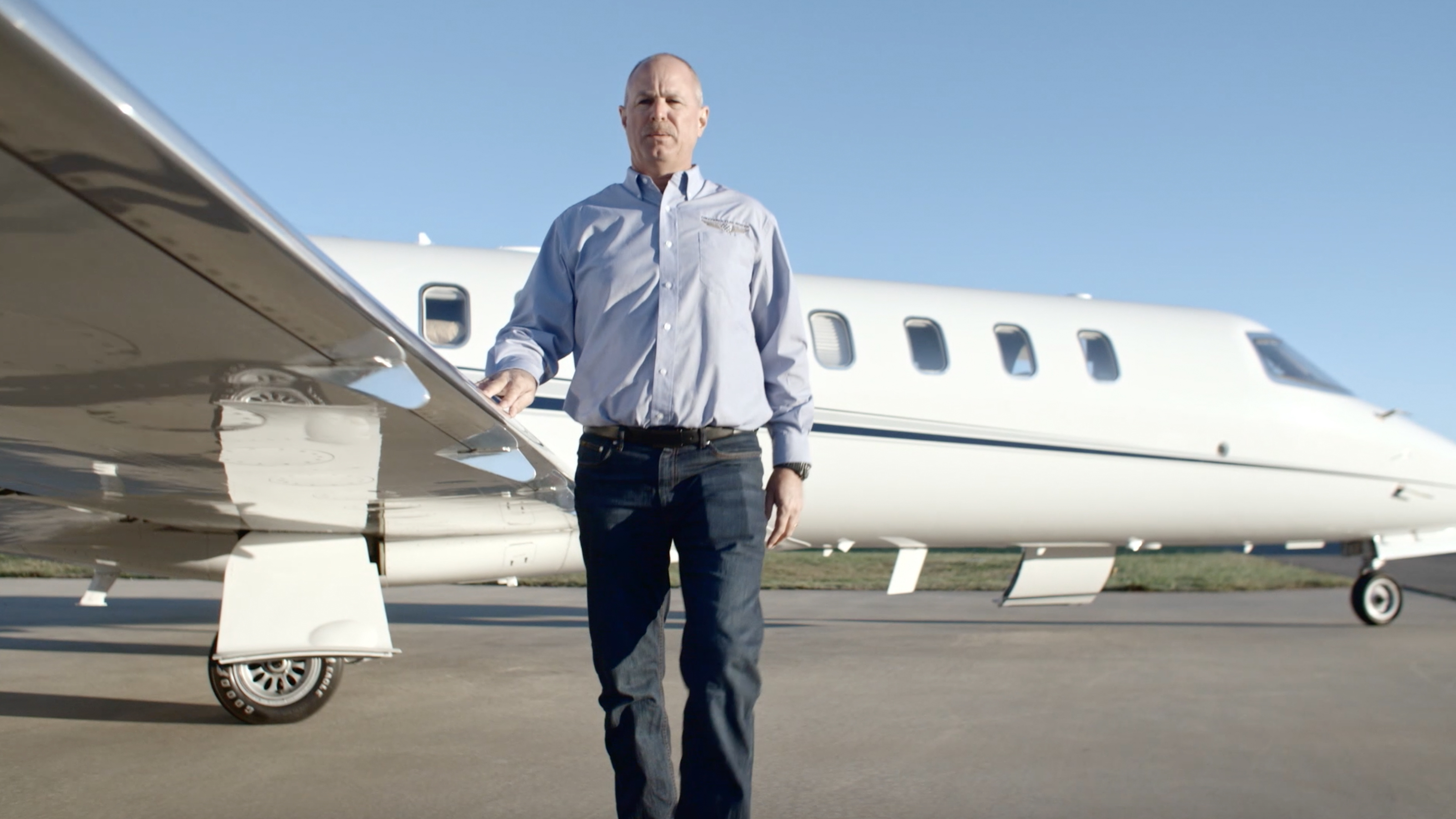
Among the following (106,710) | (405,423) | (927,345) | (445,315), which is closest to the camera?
(405,423)

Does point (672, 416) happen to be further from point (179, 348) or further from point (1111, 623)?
point (1111, 623)

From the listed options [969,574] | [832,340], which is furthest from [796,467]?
[969,574]

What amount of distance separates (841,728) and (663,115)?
3.29 m

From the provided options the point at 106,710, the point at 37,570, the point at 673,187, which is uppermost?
the point at 673,187

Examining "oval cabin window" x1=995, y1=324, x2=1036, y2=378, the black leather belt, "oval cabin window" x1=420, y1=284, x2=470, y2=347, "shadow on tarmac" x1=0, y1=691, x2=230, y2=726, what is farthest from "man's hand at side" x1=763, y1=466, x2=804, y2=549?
"oval cabin window" x1=995, y1=324, x2=1036, y2=378

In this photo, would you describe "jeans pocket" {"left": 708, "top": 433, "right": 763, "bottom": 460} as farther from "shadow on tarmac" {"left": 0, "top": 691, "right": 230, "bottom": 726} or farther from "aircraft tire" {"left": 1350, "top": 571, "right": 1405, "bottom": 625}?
"aircraft tire" {"left": 1350, "top": 571, "right": 1405, "bottom": 625}

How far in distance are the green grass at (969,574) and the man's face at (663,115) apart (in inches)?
367

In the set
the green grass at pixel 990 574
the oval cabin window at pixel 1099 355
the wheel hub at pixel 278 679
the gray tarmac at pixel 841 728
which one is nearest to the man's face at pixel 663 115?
the gray tarmac at pixel 841 728

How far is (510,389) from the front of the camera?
2.35 metres

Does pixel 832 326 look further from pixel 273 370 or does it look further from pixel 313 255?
pixel 313 255

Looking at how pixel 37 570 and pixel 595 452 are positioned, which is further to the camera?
pixel 37 570

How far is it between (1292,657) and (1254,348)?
264 centimetres

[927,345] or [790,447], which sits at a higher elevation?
[927,345]

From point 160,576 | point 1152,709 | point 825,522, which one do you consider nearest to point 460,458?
point 160,576
